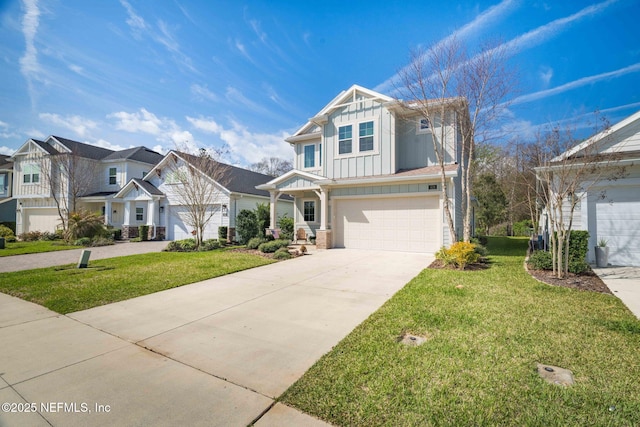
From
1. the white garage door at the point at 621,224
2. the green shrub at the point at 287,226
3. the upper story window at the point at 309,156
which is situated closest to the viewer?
the white garage door at the point at 621,224

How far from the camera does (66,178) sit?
21688 mm

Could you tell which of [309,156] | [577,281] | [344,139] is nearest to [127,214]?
[309,156]

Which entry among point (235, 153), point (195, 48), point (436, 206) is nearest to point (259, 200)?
point (235, 153)

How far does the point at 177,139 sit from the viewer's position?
1619 centimetres

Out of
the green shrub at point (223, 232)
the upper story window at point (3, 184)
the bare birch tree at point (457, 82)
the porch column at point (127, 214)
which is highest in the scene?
the bare birch tree at point (457, 82)

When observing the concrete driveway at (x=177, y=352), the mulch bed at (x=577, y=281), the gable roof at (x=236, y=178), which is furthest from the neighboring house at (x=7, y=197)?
the mulch bed at (x=577, y=281)

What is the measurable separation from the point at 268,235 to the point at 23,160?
80.6ft

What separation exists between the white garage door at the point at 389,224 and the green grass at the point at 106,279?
4785mm

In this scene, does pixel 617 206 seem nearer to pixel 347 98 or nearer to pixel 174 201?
pixel 347 98

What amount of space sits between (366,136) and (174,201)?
13.9 m

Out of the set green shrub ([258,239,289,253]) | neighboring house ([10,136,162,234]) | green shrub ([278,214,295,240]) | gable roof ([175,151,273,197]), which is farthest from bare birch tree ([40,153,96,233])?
green shrub ([258,239,289,253])

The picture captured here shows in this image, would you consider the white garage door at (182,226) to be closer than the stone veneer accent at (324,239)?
No

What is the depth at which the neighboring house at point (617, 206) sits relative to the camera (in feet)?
27.8

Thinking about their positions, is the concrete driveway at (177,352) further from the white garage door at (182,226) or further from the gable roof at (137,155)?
the gable roof at (137,155)
